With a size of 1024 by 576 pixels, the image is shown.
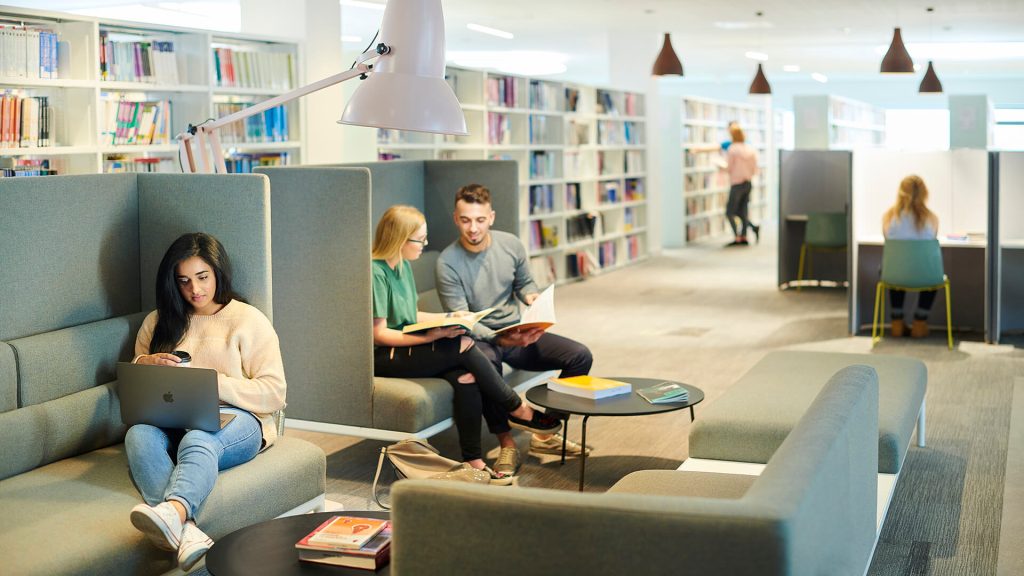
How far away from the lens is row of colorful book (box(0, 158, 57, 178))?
5750 mm

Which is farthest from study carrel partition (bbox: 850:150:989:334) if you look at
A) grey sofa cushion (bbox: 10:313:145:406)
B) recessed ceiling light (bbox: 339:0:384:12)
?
grey sofa cushion (bbox: 10:313:145:406)

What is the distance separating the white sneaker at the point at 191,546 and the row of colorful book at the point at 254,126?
14.6 feet

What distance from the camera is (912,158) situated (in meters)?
8.09

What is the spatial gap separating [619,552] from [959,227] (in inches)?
275

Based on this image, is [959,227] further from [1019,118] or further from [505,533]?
[1019,118]

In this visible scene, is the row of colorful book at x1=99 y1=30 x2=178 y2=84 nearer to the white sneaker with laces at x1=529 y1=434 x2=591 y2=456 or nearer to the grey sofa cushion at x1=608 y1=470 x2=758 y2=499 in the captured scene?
the white sneaker with laces at x1=529 y1=434 x2=591 y2=456

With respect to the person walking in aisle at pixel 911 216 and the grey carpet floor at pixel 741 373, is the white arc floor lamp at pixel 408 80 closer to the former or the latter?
the grey carpet floor at pixel 741 373

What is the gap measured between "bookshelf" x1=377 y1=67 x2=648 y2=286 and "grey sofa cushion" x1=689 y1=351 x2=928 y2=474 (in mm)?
4448

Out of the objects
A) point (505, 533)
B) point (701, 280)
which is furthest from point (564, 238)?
point (505, 533)

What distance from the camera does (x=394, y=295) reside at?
454cm

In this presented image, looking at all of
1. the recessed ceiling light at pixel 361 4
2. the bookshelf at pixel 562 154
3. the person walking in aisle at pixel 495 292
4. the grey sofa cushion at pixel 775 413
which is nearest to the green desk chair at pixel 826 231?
the bookshelf at pixel 562 154

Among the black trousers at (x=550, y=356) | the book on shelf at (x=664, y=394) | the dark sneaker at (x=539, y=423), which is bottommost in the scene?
the dark sneaker at (x=539, y=423)

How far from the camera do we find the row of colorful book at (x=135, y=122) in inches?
245

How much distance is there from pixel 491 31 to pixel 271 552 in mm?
12096
